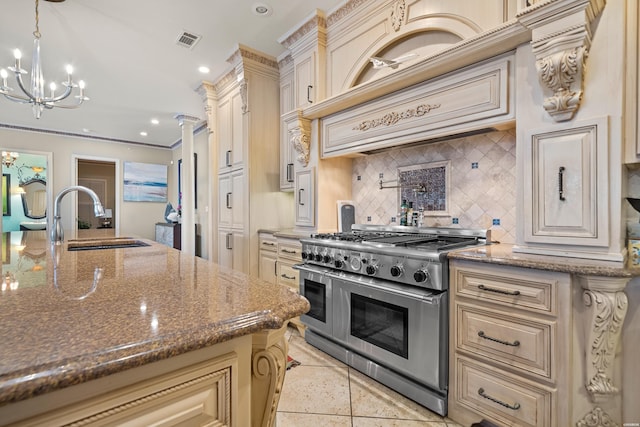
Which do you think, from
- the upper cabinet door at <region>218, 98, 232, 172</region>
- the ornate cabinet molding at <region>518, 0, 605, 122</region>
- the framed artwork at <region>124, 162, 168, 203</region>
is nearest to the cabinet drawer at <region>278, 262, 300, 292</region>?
the upper cabinet door at <region>218, 98, 232, 172</region>

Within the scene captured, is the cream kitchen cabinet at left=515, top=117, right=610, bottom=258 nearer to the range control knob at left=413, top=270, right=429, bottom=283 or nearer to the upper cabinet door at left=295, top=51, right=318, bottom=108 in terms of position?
the range control knob at left=413, top=270, right=429, bottom=283

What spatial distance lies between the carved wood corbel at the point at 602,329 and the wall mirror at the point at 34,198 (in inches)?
382

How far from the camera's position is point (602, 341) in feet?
4.36

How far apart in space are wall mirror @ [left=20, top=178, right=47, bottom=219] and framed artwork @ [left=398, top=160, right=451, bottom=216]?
856cm

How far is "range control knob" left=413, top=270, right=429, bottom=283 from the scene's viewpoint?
5.76ft

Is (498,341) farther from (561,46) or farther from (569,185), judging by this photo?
(561,46)

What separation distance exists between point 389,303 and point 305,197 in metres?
1.51

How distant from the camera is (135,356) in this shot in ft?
1.61

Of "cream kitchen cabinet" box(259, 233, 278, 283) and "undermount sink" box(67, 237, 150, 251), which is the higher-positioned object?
"undermount sink" box(67, 237, 150, 251)

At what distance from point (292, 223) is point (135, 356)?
11.5 feet

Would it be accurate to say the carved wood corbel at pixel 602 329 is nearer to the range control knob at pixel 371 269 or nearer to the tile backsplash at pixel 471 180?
the tile backsplash at pixel 471 180

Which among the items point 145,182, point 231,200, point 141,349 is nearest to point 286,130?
point 231,200

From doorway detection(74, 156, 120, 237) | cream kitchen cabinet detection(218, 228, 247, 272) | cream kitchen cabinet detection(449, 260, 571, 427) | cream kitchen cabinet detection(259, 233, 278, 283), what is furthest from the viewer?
doorway detection(74, 156, 120, 237)

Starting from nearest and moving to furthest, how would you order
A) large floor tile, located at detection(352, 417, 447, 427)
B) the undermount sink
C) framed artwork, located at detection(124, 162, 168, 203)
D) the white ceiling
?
large floor tile, located at detection(352, 417, 447, 427), the undermount sink, the white ceiling, framed artwork, located at detection(124, 162, 168, 203)
